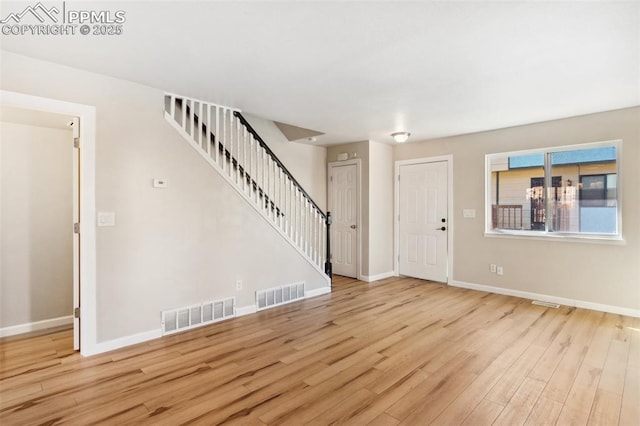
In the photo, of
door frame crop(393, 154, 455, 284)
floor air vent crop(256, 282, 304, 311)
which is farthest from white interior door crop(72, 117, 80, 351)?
door frame crop(393, 154, 455, 284)

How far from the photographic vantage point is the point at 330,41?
90.5 inches

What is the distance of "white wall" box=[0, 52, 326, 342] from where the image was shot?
9.50 feet

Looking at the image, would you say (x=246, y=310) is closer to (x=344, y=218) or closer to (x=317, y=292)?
(x=317, y=292)

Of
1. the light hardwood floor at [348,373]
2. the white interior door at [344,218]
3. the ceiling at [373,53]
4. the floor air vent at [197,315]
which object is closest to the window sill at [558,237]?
the light hardwood floor at [348,373]

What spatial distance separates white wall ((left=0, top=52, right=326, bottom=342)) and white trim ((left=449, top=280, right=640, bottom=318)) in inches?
142

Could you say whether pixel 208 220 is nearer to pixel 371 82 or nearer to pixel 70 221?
pixel 70 221

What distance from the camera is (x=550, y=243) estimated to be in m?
4.46

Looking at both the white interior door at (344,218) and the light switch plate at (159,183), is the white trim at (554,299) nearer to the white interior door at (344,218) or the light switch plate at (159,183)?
the white interior door at (344,218)

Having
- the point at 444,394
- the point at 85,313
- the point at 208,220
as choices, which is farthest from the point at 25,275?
the point at 444,394

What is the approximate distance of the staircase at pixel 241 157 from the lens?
12.0 feet

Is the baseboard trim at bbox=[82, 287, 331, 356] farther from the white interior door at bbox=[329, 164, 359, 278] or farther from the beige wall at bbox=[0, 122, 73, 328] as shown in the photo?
the white interior door at bbox=[329, 164, 359, 278]

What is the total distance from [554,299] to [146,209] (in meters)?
5.21

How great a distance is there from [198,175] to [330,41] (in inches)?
82.2

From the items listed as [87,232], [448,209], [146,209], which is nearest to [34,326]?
[87,232]
